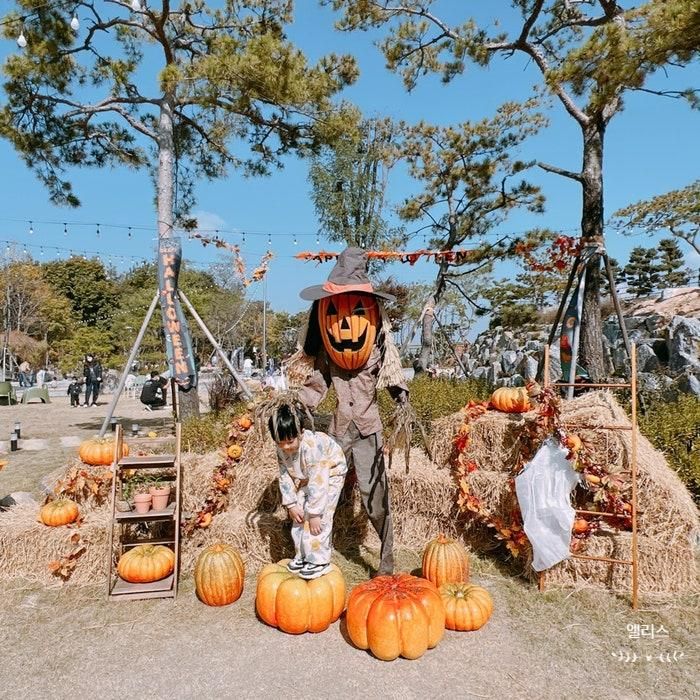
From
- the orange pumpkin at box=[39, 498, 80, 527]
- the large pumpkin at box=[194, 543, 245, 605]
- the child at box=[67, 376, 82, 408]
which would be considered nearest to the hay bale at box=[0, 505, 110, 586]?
the orange pumpkin at box=[39, 498, 80, 527]

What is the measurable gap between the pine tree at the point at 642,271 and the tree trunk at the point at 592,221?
2090 cm

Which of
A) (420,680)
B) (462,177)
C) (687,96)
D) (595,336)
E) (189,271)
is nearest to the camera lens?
(420,680)

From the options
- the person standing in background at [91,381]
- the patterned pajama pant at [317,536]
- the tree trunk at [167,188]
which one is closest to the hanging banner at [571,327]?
the patterned pajama pant at [317,536]

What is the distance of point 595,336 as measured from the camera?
642 cm

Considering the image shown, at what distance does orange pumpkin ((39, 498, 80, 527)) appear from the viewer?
398cm

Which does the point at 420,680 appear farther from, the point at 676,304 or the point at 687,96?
the point at 676,304

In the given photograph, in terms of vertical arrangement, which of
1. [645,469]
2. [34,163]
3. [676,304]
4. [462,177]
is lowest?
[645,469]

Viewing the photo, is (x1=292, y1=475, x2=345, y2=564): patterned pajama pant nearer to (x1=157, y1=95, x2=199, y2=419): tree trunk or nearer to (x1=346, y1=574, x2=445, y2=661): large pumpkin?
(x1=346, y1=574, x2=445, y2=661): large pumpkin

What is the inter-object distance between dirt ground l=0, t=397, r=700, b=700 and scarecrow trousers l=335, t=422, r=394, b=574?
0.74m

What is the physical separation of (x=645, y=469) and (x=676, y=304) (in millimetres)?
15210

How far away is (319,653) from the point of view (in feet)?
9.36

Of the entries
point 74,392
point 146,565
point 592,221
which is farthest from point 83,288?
point 146,565

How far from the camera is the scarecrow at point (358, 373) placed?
368 centimetres

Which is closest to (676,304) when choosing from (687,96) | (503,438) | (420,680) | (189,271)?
(687,96)
